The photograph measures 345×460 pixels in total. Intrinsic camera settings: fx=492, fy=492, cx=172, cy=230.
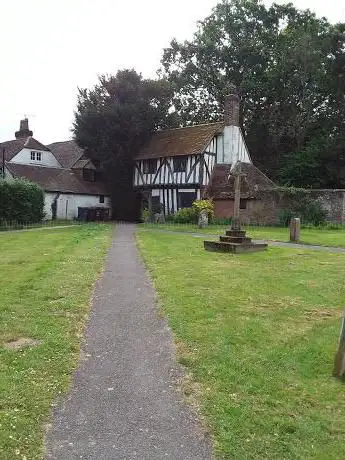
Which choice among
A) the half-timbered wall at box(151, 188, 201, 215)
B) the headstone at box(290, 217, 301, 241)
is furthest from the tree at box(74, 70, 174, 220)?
the headstone at box(290, 217, 301, 241)

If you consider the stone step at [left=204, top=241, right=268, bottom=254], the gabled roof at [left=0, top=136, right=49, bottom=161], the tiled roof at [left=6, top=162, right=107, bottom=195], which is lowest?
the stone step at [left=204, top=241, right=268, bottom=254]

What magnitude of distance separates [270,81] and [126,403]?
1662 inches

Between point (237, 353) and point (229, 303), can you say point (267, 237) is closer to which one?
point (229, 303)

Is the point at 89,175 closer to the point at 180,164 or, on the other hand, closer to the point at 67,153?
the point at 67,153

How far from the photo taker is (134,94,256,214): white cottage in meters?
34.7

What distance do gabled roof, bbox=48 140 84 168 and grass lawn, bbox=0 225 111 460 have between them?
104 feet

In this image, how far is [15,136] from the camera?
47.6m

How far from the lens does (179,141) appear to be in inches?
1460

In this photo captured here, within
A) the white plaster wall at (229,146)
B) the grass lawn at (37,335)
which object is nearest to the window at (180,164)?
the white plaster wall at (229,146)

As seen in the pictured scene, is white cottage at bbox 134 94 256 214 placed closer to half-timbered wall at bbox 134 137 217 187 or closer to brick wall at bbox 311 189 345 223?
half-timbered wall at bbox 134 137 217 187

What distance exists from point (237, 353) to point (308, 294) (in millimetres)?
3792

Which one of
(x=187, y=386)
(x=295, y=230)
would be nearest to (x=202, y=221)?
(x=295, y=230)

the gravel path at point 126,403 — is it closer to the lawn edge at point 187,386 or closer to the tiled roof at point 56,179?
the lawn edge at point 187,386

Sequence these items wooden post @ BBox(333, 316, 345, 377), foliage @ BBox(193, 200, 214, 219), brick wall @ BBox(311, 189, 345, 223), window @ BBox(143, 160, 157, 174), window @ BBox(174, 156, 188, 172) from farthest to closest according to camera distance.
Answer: window @ BBox(143, 160, 157, 174)
window @ BBox(174, 156, 188, 172)
foliage @ BBox(193, 200, 214, 219)
brick wall @ BBox(311, 189, 345, 223)
wooden post @ BBox(333, 316, 345, 377)
